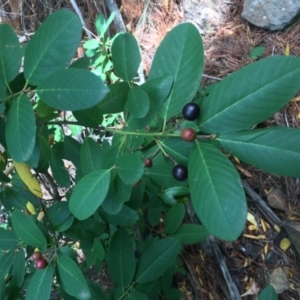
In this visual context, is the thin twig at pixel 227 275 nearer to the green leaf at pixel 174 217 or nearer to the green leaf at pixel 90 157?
the green leaf at pixel 174 217

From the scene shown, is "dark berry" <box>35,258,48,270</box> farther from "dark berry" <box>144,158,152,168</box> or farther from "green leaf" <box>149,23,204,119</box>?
"green leaf" <box>149,23,204,119</box>

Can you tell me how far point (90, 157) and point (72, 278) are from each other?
0.33 m

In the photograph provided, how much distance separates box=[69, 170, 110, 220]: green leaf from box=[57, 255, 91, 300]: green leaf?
10.2 inches

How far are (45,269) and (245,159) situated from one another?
67 cm

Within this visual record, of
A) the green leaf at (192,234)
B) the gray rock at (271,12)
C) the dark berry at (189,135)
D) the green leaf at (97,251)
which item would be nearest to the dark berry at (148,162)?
the dark berry at (189,135)

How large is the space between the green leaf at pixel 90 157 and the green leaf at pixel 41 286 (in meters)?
0.31

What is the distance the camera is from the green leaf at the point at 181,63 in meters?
0.81

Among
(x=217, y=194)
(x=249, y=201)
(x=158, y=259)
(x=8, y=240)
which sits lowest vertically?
(x=249, y=201)

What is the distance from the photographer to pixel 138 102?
854 mm

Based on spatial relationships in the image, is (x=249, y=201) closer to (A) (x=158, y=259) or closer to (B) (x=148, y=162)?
(A) (x=158, y=259)

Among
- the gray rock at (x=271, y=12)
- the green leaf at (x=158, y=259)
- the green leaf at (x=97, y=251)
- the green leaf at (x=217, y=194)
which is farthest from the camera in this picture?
the gray rock at (x=271, y=12)

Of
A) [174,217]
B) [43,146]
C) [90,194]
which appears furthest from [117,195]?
[174,217]

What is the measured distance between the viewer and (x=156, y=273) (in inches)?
52.5

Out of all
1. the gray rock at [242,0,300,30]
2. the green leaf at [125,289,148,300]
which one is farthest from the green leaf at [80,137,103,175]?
the gray rock at [242,0,300,30]
